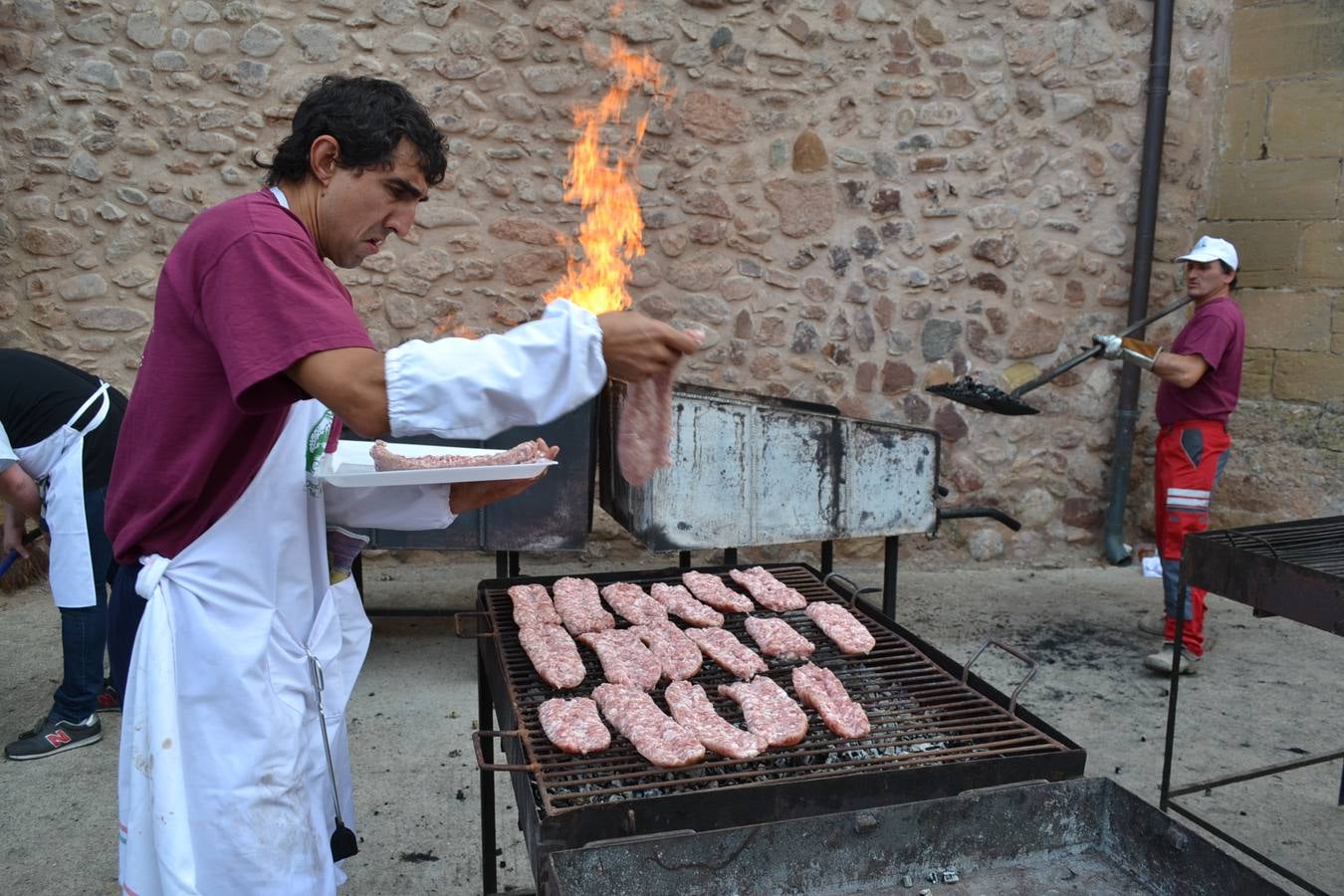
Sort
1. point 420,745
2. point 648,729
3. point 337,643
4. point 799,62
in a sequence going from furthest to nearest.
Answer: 1. point 799,62
2. point 420,745
3. point 648,729
4. point 337,643

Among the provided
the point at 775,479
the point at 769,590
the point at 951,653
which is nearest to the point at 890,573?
the point at 775,479

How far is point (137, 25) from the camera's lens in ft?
20.9

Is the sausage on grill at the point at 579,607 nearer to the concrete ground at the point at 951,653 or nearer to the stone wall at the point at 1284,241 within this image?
the concrete ground at the point at 951,653

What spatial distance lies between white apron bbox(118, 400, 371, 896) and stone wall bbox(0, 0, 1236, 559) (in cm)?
480

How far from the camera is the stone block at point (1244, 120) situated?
7.08 meters

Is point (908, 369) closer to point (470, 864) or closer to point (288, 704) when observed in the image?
point (470, 864)

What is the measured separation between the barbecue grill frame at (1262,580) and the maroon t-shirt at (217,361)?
2815mm

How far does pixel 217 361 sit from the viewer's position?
1988 mm

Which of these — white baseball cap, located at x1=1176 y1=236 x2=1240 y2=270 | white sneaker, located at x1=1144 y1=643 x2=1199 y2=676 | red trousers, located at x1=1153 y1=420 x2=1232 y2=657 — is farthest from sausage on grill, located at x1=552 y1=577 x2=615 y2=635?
white baseball cap, located at x1=1176 y1=236 x2=1240 y2=270

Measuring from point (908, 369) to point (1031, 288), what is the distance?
1093 millimetres

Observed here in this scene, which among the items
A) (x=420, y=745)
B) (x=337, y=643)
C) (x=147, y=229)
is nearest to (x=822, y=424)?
(x=420, y=745)

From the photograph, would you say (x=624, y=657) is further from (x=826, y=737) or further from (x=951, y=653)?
(x=951, y=653)

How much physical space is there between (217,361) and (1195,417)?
5.38m

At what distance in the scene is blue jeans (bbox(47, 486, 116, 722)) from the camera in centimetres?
449
